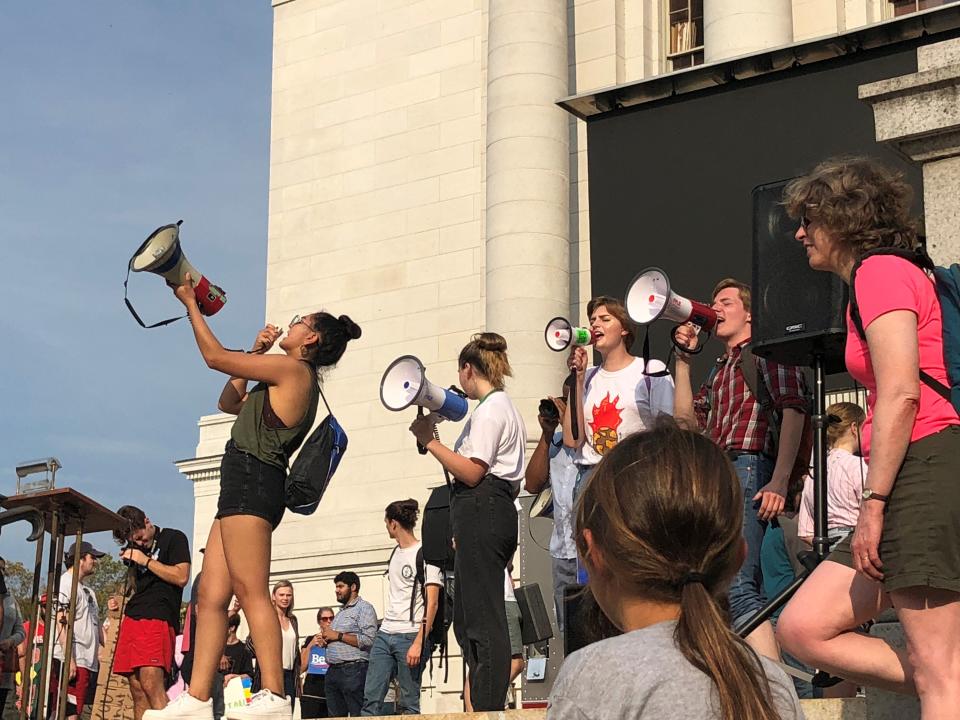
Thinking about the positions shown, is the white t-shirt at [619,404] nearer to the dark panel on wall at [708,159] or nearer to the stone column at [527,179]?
the dark panel on wall at [708,159]

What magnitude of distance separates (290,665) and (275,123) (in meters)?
13.5

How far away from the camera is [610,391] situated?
7.53m

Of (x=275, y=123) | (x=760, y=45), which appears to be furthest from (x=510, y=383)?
(x=275, y=123)

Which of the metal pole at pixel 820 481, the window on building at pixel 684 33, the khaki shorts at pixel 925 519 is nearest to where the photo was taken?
the khaki shorts at pixel 925 519

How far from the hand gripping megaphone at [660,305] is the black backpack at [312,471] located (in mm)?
1624

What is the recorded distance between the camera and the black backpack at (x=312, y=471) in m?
6.82

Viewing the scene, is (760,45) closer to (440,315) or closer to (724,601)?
(440,315)

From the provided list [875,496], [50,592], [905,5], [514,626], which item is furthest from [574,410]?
[905,5]

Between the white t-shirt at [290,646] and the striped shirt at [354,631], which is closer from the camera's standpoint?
the striped shirt at [354,631]

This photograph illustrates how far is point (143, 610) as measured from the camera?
9969 millimetres

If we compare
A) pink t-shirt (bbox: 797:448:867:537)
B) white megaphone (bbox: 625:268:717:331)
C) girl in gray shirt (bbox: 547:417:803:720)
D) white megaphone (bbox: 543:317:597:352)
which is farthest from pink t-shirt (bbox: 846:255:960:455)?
white megaphone (bbox: 543:317:597:352)

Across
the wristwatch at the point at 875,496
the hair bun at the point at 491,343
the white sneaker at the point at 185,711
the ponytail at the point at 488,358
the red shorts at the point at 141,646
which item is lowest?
the white sneaker at the point at 185,711

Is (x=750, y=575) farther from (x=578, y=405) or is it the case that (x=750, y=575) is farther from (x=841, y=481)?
(x=578, y=405)

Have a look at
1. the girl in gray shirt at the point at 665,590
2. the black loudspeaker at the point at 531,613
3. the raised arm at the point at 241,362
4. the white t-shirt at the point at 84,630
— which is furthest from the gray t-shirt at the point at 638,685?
the white t-shirt at the point at 84,630
